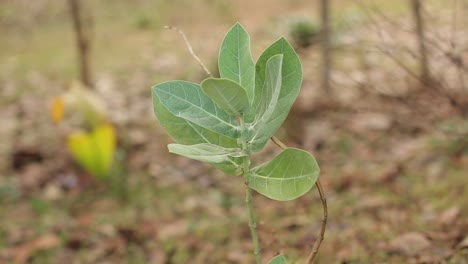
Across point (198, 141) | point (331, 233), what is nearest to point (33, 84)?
point (331, 233)

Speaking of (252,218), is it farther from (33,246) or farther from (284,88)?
(33,246)

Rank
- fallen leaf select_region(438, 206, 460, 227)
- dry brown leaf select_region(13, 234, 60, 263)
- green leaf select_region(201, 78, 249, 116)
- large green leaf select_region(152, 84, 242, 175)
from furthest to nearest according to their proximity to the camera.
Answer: dry brown leaf select_region(13, 234, 60, 263) → fallen leaf select_region(438, 206, 460, 227) → large green leaf select_region(152, 84, 242, 175) → green leaf select_region(201, 78, 249, 116)

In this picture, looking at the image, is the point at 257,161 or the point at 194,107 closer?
the point at 194,107

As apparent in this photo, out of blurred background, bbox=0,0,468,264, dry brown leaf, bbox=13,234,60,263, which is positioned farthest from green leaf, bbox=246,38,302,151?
dry brown leaf, bbox=13,234,60,263

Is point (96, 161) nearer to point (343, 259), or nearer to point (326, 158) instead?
point (326, 158)

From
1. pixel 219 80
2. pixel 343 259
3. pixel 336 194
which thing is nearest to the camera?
pixel 219 80

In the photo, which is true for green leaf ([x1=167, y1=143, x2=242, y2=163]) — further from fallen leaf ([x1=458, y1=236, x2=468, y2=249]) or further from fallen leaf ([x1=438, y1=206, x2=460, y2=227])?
fallen leaf ([x1=438, y1=206, x2=460, y2=227])

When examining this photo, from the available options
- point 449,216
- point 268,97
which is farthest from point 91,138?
point 268,97
